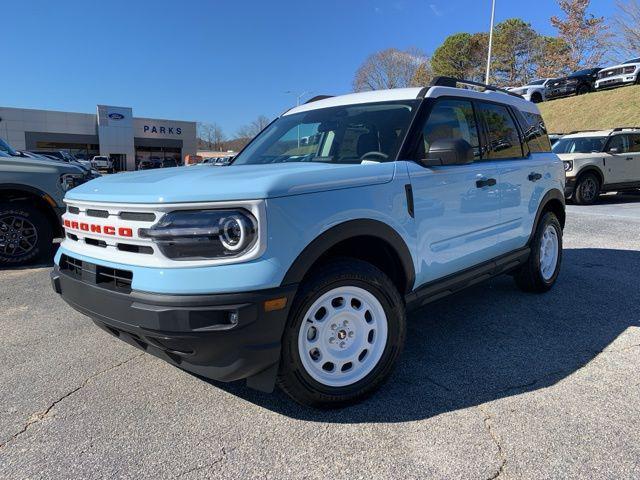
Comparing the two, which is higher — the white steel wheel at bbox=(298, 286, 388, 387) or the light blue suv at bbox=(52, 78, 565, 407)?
the light blue suv at bbox=(52, 78, 565, 407)

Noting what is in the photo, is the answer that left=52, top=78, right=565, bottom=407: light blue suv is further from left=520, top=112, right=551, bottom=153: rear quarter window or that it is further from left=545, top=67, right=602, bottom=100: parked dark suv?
left=545, top=67, right=602, bottom=100: parked dark suv

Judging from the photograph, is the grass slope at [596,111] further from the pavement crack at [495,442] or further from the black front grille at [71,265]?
the black front grille at [71,265]

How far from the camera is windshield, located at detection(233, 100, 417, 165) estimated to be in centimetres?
317

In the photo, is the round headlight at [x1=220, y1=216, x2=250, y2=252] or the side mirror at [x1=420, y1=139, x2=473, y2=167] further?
the side mirror at [x1=420, y1=139, x2=473, y2=167]

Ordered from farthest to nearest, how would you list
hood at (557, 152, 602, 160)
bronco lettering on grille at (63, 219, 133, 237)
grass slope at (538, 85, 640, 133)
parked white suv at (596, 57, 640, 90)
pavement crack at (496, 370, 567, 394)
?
1. parked white suv at (596, 57, 640, 90)
2. grass slope at (538, 85, 640, 133)
3. hood at (557, 152, 602, 160)
4. pavement crack at (496, 370, 567, 394)
5. bronco lettering on grille at (63, 219, 133, 237)

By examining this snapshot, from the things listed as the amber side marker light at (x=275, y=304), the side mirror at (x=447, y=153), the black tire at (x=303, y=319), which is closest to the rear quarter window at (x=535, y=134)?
the side mirror at (x=447, y=153)

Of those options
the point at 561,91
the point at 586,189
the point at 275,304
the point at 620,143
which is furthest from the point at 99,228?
the point at 561,91

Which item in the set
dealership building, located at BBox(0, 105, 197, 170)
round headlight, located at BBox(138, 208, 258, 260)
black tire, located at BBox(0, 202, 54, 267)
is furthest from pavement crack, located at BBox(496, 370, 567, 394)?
dealership building, located at BBox(0, 105, 197, 170)

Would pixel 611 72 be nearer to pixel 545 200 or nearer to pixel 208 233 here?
pixel 545 200

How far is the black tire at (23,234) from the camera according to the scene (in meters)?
5.92

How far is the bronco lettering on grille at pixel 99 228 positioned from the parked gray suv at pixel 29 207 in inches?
145

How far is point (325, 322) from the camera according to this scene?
2.59 meters

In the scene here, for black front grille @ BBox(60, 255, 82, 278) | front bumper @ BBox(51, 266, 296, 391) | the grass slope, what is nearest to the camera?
front bumper @ BBox(51, 266, 296, 391)

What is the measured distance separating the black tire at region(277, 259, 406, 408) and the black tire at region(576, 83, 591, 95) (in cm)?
3195
